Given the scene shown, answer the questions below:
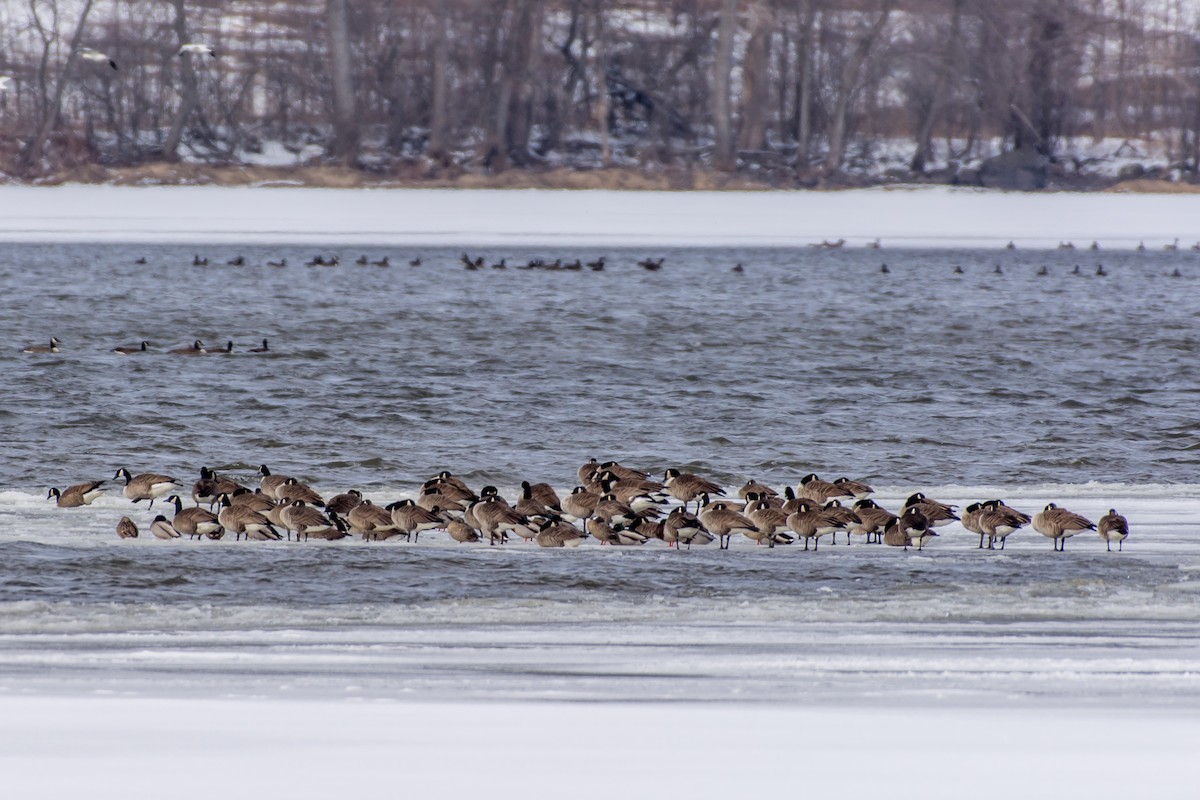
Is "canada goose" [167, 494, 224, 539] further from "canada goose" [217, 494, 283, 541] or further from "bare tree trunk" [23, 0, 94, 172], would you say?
"bare tree trunk" [23, 0, 94, 172]

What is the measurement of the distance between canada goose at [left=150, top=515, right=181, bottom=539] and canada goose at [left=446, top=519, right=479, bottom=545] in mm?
1515

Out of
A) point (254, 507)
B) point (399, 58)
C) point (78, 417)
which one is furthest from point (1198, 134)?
point (254, 507)

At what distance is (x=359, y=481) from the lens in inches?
506

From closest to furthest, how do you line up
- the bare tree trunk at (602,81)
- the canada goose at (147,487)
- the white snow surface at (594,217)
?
the canada goose at (147,487) → the white snow surface at (594,217) → the bare tree trunk at (602,81)

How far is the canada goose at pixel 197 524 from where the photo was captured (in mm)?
9844

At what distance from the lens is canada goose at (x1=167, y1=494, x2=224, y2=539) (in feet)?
32.3

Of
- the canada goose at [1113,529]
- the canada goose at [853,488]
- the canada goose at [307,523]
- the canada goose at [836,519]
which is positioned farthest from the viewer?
the canada goose at [853,488]

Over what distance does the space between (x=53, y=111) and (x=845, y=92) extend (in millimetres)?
33340

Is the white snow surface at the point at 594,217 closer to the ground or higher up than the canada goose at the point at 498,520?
higher up

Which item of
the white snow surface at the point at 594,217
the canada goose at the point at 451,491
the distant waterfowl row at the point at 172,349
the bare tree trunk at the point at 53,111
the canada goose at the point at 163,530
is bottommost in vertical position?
the canada goose at the point at 163,530

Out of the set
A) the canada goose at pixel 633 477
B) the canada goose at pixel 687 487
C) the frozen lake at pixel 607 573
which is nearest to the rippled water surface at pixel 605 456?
the frozen lake at pixel 607 573

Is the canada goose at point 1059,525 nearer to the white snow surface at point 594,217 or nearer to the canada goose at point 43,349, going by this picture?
the canada goose at point 43,349

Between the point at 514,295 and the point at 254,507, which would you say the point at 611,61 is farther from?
the point at 254,507

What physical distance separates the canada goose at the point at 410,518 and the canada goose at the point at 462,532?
118 millimetres
